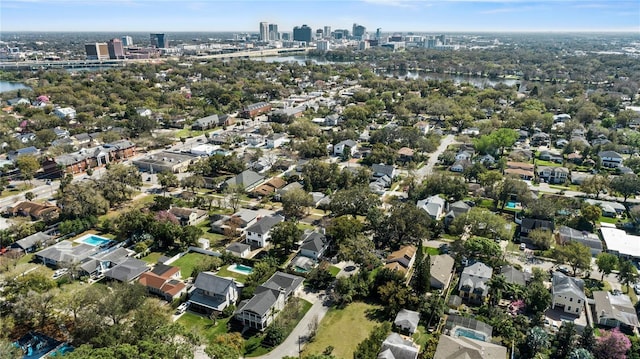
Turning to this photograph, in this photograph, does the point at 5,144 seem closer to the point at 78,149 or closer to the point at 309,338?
the point at 78,149

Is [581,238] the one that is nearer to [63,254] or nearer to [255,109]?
[63,254]

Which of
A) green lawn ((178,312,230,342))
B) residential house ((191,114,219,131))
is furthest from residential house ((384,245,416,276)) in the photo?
residential house ((191,114,219,131))

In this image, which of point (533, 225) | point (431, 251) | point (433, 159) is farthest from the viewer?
point (433, 159)

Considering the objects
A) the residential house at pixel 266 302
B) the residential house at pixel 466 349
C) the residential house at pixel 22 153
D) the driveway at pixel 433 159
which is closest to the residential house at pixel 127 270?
the residential house at pixel 266 302

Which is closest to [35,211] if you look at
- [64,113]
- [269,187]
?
[269,187]

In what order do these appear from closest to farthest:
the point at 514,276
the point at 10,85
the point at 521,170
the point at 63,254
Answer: the point at 514,276 → the point at 63,254 → the point at 521,170 → the point at 10,85

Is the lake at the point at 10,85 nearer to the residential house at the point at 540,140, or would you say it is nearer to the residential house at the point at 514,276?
the residential house at the point at 540,140
